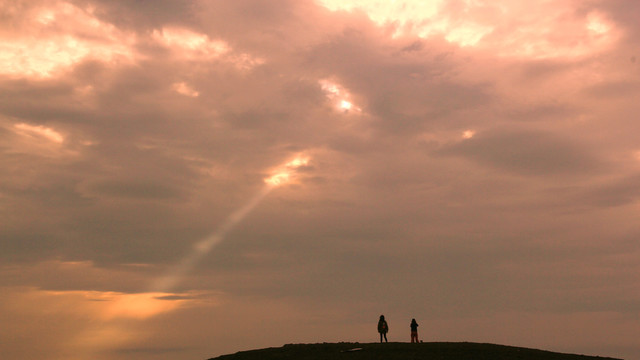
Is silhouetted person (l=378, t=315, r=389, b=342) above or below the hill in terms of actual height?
above

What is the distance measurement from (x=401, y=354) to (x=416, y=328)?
7868mm

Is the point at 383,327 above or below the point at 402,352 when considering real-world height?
above

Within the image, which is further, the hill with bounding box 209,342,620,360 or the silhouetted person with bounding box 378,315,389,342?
the silhouetted person with bounding box 378,315,389,342

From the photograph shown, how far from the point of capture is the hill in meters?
54.3

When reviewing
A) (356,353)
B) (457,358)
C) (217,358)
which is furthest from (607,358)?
(217,358)

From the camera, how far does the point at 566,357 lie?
57094 millimetres

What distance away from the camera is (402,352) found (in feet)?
182

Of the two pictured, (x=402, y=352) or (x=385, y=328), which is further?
(x=385, y=328)

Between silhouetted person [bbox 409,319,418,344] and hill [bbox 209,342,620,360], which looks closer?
hill [bbox 209,342,620,360]

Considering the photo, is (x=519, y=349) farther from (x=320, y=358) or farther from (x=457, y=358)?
(x=320, y=358)

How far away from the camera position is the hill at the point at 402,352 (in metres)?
54.3

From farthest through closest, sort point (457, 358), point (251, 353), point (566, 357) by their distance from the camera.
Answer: point (251, 353) < point (566, 357) < point (457, 358)

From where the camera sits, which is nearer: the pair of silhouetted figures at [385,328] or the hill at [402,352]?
the hill at [402,352]

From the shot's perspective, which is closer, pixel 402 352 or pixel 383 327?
pixel 402 352
